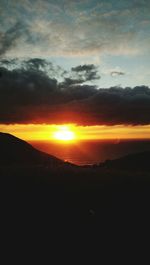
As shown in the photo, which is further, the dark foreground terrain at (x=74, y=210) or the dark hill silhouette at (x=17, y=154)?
the dark hill silhouette at (x=17, y=154)

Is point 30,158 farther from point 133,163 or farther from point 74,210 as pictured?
point 74,210

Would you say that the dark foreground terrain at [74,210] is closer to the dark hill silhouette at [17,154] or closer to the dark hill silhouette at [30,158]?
the dark hill silhouette at [30,158]

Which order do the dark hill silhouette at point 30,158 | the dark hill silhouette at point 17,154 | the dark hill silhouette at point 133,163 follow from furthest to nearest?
the dark hill silhouette at point 17,154, the dark hill silhouette at point 30,158, the dark hill silhouette at point 133,163

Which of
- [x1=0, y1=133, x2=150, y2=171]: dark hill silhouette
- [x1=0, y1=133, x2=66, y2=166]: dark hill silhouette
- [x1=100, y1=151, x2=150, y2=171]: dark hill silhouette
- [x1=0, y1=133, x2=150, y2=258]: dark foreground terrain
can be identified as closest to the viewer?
[x1=0, y1=133, x2=150, y2=258]: dark foreground terrain

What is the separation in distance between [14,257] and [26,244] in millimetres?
1107

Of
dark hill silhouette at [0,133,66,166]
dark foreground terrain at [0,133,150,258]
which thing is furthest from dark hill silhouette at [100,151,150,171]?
dark foreground terrain at [0,133,150,258]

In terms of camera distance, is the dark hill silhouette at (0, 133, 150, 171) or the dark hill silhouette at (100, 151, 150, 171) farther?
the dark hill silhouette at (0, 133, 150, 171)

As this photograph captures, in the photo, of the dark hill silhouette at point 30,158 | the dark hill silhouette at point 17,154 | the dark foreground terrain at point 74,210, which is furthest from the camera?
the dark hill silhouette at point 17,154

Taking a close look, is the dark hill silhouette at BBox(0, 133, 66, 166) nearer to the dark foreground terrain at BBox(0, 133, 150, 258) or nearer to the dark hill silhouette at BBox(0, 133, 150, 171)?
the dark hill silhouette at BBox(0, 133, 150, 171)

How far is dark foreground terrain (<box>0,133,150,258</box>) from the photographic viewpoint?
1285cm

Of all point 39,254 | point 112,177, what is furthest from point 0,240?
point 112,177

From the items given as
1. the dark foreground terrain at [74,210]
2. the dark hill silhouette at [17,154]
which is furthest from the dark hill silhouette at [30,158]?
the dark foreground terrain at [74,210]

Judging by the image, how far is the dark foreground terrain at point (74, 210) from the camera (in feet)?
42.2

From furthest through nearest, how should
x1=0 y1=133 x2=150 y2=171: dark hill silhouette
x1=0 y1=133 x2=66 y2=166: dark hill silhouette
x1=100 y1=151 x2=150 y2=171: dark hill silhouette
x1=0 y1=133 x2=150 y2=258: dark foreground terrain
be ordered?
1. x1=0 y1=133 x2=66 y2=166: dark hill silhouette
2. x1=0 y1=133 x2=150 y2=171: dark hill silhouette
3. x1=100 y1=151 x2=150 y2=171: dark hill silhouette
4. x1=0 y1=133 x2=150 y2=258: dark foreground terrain
